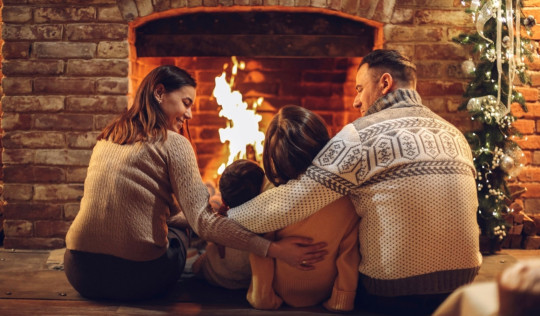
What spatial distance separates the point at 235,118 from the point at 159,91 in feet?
5.81

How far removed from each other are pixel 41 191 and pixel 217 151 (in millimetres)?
1377

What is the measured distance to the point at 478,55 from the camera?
10.6 feet

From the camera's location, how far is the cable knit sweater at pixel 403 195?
1.85 m

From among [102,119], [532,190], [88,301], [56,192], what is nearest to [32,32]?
[102,119]

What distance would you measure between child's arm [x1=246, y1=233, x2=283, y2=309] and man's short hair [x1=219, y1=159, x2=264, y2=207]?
238 millimetres

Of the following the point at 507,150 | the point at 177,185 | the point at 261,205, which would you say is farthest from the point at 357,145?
the point at 507,150

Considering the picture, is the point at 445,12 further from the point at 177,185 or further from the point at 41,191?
the point at 41,191

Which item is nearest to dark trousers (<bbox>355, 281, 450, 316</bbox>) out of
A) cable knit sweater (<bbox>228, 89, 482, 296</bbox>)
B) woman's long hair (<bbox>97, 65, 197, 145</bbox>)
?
cable knit sweater (<bbox>228, 89, 482, 296</bbox>)

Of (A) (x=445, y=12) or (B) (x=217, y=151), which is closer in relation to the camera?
(A) (x=445, y=12)

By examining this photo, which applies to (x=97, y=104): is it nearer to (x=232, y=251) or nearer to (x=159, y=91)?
(x=159, y=91)

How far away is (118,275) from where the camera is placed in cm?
212

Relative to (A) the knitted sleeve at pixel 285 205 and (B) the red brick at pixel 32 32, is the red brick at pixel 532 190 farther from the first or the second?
(B) the red brick at pixel 32 32

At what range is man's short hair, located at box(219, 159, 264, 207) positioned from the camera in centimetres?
226

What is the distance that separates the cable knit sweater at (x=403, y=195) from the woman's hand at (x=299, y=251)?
0.13 metres
